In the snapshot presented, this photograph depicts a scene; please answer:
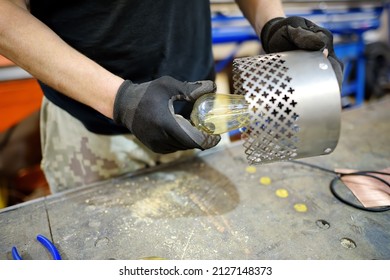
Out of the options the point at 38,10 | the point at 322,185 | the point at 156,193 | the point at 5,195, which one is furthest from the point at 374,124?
the point at 5,195

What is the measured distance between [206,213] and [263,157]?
0.22 metres

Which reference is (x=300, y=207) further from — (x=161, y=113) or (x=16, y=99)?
(x=16, y=99)

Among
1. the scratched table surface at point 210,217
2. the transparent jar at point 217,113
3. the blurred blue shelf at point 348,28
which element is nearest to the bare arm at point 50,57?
the transparent jar at point 217,113

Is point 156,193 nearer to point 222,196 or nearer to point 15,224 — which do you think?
point 222,196

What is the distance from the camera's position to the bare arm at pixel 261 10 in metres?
0.83

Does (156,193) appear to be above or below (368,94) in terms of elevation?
above

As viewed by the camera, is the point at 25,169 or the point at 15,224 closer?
the point at 15,224

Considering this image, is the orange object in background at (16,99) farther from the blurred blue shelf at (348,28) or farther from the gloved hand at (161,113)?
the gloved hand at (161,113)

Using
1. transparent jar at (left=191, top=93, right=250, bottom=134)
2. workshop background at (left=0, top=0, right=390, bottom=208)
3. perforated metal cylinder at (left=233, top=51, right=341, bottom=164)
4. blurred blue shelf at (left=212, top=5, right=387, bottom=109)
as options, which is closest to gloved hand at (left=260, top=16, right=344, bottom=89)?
perforated metal cylinder at (left=233, top=51, right=341, bottom=164)

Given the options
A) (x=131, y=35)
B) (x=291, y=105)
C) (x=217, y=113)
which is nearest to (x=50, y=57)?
(x=131, y=35)

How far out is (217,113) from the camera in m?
0.64

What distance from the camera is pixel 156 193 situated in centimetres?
82

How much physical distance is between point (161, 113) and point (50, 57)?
0.87ft

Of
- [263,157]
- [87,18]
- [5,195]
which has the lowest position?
[5,195]
